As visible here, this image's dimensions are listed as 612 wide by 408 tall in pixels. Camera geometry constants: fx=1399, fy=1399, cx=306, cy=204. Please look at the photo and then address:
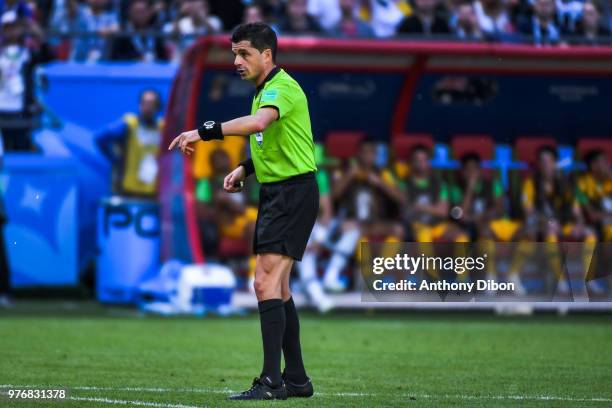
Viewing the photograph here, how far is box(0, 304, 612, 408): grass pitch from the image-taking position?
8.14m

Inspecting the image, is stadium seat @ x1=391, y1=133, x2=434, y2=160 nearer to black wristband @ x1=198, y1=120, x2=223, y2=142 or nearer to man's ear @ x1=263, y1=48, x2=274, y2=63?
man's ear @ x1=263, y1=48, x2=274, y2=63

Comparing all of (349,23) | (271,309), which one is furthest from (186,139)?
(349,23)

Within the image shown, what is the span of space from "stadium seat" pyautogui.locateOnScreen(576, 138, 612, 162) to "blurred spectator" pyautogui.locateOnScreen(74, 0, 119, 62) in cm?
621

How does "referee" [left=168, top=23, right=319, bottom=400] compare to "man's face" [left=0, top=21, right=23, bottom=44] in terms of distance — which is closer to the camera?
"referee" [left=168, top=23, right=319, bottom=400]

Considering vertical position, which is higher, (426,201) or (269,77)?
(269,77)

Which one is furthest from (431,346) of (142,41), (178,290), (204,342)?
(142,41)

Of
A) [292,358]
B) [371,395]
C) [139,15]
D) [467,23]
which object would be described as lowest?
[139,15]

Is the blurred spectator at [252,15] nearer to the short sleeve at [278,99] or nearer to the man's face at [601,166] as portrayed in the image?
the man's face at [601,166]

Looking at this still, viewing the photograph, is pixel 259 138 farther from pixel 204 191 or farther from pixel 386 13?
pixel 386 13

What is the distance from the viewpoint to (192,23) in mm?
18375

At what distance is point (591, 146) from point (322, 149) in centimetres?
338

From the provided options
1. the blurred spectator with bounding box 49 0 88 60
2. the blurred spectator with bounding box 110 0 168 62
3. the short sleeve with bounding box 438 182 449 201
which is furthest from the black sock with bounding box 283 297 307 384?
the blurred spectator with bounding box 49 0 88 60

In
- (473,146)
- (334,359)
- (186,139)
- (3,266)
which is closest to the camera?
(186,139)

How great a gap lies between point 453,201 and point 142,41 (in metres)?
4.85
